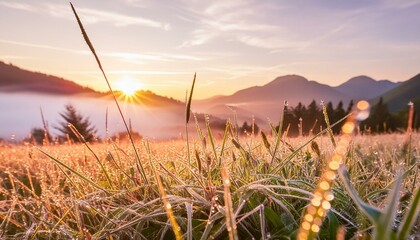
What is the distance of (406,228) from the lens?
780 mm

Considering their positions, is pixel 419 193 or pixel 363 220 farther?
pixel 363 220

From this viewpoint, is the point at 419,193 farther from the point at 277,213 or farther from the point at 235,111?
the point at 235,111

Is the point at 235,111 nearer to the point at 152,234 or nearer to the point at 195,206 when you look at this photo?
the point at 195,206

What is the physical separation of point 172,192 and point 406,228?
6.38 feet

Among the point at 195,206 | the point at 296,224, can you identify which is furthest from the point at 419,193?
the point at 195,206

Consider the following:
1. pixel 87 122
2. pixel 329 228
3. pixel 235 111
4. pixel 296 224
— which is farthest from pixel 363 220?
pixel 87 122

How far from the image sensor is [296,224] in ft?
6.58

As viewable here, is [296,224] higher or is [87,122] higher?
[296,224]

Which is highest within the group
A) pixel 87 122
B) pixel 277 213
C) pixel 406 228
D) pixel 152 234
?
pixel 406 228

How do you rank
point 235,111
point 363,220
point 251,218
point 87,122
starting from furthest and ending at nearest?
1. point 87,122
2. point 235,111
3. point 251,218
4. point 363,220

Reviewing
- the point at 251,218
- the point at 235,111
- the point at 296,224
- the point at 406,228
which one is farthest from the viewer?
the point at 235,111

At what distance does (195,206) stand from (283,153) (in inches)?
56.0

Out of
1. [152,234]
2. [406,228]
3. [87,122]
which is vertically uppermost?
[406,228]

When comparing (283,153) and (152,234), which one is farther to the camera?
(283,153)
